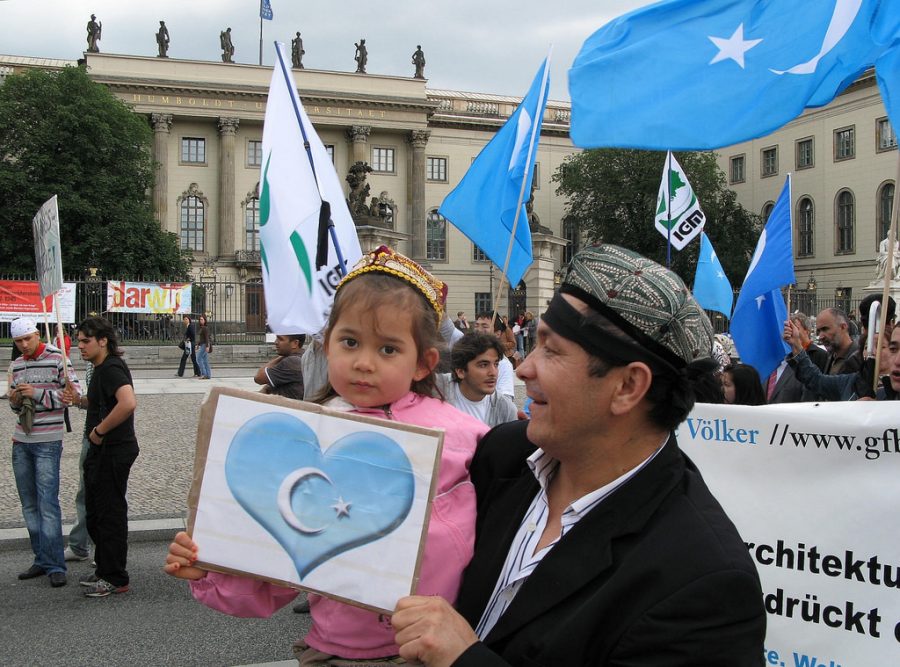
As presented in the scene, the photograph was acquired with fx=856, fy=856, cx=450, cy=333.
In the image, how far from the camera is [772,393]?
6953 mm

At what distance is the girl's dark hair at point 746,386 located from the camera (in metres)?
5.63

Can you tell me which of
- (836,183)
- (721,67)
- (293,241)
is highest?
(836,183)

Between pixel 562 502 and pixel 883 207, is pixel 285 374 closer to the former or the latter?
pixel 562 502

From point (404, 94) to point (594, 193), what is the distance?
14.2 meters

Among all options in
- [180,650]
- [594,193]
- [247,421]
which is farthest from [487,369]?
[594,193]

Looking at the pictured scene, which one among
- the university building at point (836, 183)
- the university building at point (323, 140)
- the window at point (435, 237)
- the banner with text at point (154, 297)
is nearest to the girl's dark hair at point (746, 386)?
the banner with text at point (154, 297)

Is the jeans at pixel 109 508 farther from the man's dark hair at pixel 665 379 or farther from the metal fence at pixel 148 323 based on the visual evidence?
the metal fence at pixel 148 323

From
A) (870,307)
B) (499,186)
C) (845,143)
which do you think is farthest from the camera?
(845,143)

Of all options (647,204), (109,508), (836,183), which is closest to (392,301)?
(109,508)

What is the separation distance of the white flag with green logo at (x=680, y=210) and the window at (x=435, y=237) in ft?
137

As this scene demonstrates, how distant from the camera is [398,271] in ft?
6.88

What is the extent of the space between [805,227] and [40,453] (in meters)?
54.6

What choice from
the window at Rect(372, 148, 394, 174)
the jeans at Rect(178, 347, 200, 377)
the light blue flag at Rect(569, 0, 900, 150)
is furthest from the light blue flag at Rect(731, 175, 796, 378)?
the window at Rect(372, 148, 394, 174)

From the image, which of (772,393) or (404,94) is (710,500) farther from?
(404,94)
